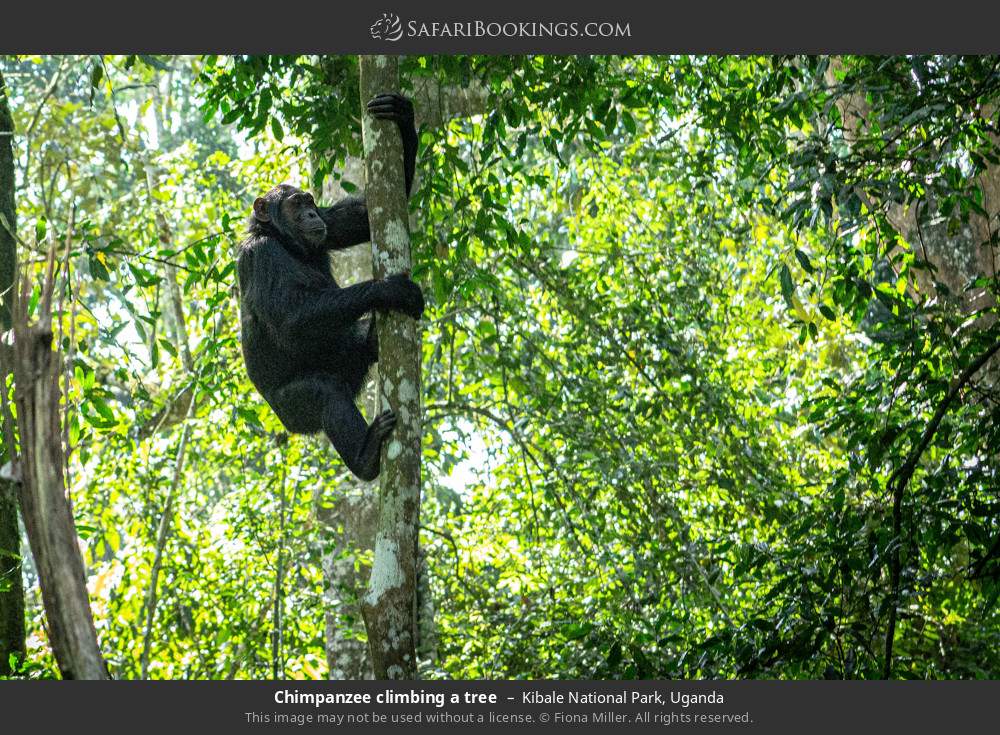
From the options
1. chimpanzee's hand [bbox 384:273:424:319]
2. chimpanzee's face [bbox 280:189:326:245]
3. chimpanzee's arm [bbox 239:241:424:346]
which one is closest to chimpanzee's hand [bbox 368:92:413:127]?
chimpanzee's hand [bbox 384:273:424:319]

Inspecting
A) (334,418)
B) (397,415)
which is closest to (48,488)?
(397,415)

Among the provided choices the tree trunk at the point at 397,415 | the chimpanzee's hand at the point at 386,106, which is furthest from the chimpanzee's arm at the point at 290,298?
the chimpanzee's hand at the point at 386,106

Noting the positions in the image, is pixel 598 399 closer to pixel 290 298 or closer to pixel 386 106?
pixel 290 298

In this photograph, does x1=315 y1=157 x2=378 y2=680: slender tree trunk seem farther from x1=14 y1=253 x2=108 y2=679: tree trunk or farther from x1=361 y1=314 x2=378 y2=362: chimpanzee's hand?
x1=14 y1=253 x2=108 y2=679: tree trunk

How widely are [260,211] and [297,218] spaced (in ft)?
0.78

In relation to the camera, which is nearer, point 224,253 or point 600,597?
point 600,597

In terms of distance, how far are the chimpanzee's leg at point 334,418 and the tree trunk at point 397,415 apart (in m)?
0.69

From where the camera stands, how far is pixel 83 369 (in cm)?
441

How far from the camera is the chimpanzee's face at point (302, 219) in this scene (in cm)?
559

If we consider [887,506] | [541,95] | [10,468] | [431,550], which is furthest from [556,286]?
[10,468]

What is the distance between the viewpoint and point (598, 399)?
6016mm
